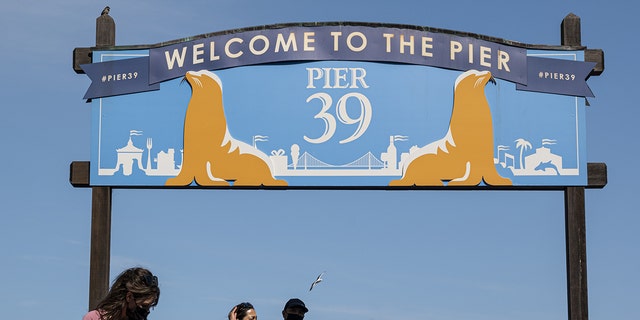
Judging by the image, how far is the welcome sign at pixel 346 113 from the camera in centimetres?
1352

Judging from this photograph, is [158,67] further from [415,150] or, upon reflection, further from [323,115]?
[415,150]

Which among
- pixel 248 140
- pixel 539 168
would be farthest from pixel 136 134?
pixel 539 168

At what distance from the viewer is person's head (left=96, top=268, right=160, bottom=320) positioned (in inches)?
222

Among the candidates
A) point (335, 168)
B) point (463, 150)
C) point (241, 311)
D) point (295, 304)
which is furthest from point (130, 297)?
point (463, 150)

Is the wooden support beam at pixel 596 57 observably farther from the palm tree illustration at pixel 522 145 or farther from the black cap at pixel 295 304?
the black cap at pixel 295 304

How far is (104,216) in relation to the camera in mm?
13523

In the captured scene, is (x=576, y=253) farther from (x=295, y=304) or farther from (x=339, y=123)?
(x=295, y=304)

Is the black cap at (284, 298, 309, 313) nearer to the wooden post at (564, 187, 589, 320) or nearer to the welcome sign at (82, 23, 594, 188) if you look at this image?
the welcome sign at (82, 23, 594, 188)

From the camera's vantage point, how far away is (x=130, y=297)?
5.66m

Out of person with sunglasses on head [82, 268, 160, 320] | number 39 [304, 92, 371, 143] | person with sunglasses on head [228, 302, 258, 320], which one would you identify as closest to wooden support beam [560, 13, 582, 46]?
number 39 [304, 92, 371, 143]

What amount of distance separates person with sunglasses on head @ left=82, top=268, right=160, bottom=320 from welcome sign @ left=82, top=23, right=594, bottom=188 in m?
7.77

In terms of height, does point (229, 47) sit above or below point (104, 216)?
above

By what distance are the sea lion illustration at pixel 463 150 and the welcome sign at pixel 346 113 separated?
0.01 meters

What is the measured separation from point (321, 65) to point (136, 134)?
7.80 ft
